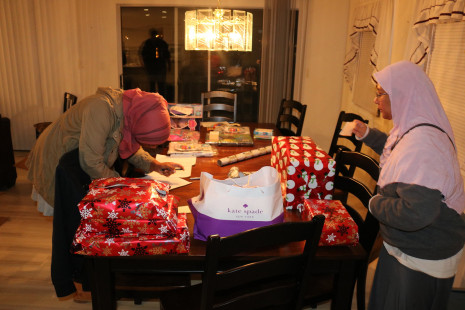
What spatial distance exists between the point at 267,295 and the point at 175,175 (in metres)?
1.04

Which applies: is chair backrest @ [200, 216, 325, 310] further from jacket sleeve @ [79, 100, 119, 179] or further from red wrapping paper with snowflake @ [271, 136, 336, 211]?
jacket sleeve @ [79, 100, 119, 179]

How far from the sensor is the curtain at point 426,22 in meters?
2.56

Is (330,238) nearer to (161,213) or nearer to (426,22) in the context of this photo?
(161,213)

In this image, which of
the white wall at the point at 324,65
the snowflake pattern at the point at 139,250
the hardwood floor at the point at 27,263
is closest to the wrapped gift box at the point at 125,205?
the snowflake pattern at the point at 139,250

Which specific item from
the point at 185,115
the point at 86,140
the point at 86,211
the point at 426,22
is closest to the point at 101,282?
the point at 86,211

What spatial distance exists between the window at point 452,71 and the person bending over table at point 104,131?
1886 millimetres

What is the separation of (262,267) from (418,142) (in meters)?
0.72

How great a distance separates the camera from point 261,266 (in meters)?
1.31

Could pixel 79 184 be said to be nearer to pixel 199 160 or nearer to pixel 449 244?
pixel 199 160

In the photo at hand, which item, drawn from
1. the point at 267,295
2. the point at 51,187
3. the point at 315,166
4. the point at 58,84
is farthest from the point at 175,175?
the point at 58,84

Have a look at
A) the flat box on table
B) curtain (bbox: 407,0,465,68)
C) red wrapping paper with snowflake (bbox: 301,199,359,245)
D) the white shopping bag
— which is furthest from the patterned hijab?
the flat box on table

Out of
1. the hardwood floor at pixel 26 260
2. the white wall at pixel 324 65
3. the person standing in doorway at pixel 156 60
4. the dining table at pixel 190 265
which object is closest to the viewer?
the dining table at pixel 190 265

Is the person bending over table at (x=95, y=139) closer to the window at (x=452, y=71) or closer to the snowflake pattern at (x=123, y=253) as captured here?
the snowflake pattern at (x=123, y=253)

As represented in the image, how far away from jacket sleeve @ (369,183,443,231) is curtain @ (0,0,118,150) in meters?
4.35
